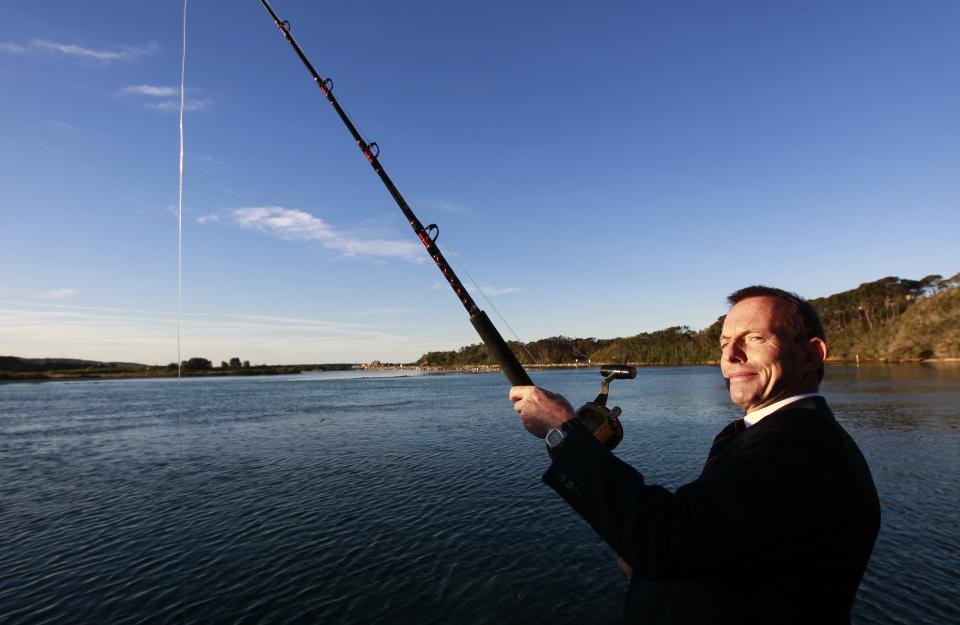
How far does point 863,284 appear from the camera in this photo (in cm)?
14675

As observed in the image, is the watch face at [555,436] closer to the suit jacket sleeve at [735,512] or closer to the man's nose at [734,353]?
the suit jacket sleeve at [735,512]

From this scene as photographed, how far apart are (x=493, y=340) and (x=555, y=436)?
1471 mm

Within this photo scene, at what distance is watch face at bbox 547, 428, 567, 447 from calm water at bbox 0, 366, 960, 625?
9.55 metres

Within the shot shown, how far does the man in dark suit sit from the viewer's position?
69.2 inches

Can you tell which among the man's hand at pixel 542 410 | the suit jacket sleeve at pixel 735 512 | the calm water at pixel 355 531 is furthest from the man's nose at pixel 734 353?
the calm water at pixel 355 531

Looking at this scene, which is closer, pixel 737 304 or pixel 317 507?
pixel 737 304

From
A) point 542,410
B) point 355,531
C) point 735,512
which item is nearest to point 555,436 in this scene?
point 542,410

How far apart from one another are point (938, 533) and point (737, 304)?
55.4ft

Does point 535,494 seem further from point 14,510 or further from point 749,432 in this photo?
point 14,510

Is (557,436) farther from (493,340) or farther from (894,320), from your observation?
(894,320)

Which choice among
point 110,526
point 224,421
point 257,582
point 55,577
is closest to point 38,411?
point 224,421

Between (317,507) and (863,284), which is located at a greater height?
(863,284)

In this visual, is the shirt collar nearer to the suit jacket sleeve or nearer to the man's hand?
the suit jacket sleeve

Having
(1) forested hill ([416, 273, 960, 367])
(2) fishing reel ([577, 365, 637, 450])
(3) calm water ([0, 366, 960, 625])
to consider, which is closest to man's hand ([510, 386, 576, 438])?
(2) fishing reel ([577, 365, 637, 450])
